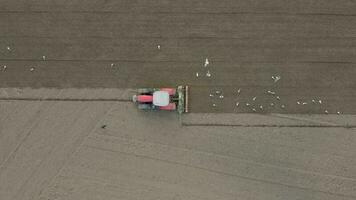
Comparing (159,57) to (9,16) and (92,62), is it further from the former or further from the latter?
(9,16)

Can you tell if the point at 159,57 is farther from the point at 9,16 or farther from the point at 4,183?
the point at 4,183

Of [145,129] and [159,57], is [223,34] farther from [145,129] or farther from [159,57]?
[145,129]

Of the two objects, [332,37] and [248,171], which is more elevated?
[332,37]

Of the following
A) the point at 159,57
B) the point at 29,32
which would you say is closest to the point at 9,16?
the point at 29,32

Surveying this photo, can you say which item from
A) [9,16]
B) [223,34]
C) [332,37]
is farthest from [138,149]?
[332,37]

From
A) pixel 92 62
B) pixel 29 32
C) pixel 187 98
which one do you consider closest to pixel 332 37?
pixel 187 98

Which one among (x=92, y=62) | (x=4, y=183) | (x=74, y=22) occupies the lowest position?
(x=4, y=183)

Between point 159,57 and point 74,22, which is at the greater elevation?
point 74,22

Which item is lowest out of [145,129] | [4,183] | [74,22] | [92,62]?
[4,183]
